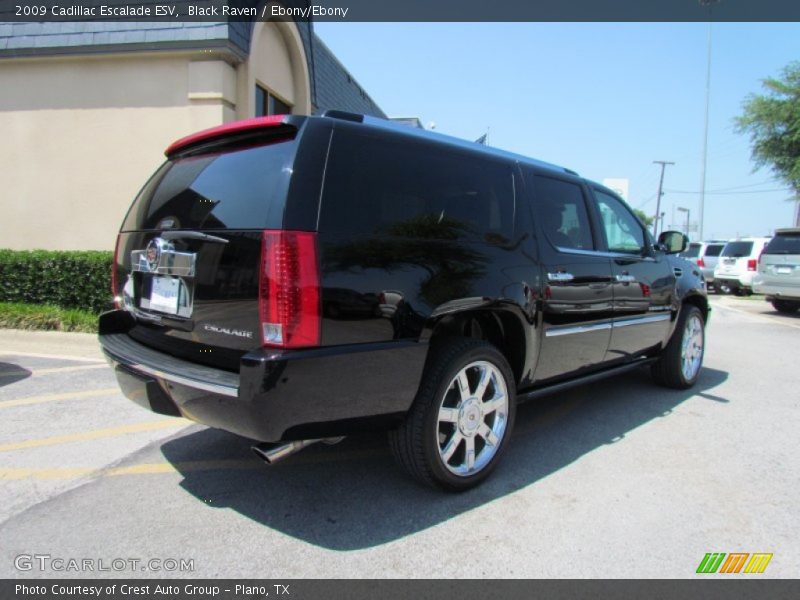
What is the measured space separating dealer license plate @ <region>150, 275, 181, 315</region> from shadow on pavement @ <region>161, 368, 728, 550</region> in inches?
41.6

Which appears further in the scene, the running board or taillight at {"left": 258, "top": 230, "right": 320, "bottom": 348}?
the running board

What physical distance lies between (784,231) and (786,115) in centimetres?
1463

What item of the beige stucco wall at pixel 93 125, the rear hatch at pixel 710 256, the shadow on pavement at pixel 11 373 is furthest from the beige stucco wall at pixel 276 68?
the rear hatch at pixel 710 256

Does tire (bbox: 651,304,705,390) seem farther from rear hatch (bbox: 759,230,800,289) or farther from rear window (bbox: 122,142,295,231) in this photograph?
rear hatch (bbox: 759,230,800,289)

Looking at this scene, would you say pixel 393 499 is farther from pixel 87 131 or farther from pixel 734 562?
pixel 87 131

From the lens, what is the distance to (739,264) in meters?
16.5

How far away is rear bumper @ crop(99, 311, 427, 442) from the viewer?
226 cm

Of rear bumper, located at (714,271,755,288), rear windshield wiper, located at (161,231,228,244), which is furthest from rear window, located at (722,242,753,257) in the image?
rear windshield wiper, located at (161,231,228,244)

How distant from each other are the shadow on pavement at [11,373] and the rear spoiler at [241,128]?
335cm

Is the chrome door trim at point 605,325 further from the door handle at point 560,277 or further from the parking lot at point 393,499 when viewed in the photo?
the parking lot at point 393,499

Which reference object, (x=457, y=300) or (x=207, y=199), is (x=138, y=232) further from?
(x=457, y=300)

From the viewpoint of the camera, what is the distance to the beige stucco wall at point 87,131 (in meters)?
8.27

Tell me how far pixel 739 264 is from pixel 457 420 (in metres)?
16.9

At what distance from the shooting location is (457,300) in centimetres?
288
